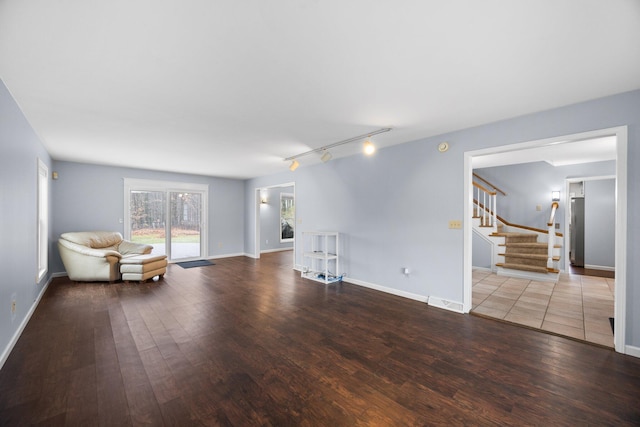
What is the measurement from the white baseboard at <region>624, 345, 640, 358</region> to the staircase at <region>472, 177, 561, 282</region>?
2.97m

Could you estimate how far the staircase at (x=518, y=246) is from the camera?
17.0 feet

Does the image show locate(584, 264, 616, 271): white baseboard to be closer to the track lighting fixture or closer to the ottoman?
the track lighting fixture

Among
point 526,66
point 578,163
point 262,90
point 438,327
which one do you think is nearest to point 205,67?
point 262,90

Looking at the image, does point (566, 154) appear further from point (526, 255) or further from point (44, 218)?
point (44, 218)

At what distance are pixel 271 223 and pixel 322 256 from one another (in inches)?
182

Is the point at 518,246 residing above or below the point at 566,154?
below

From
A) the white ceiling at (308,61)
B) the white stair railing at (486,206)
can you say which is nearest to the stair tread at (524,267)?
the white stair railing at (486,206)

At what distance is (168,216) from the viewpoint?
687 centimetres

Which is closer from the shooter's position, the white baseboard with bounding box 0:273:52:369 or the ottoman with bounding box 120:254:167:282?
the white baseboard with bounding box 0:273:52:369

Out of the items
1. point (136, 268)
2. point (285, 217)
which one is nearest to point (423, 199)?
point (136, 268)

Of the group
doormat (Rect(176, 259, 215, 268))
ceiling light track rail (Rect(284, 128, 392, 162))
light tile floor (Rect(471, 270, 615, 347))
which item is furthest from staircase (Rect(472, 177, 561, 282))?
doormat (Rect(176, 259, 215, 268))

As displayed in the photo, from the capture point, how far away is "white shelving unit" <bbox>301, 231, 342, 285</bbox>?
16.4 ft

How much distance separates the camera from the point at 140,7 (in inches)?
57.0

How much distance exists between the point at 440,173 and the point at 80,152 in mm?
6211
